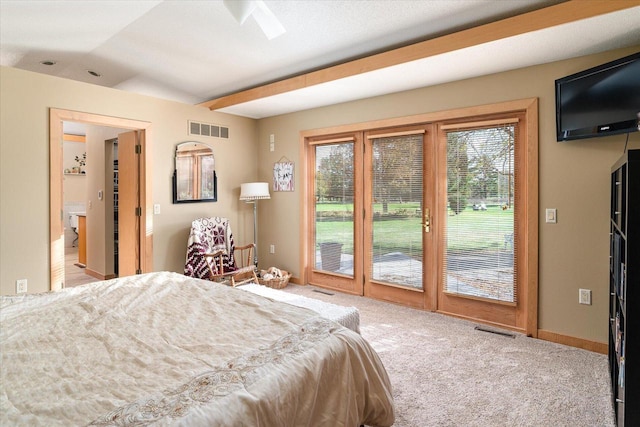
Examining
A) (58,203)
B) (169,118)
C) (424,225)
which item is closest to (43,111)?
(58,203)

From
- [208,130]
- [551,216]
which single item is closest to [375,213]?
[551,216]

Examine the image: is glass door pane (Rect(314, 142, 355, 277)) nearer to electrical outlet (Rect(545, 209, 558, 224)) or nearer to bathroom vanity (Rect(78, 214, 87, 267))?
electrical outlet (Rect(545, 209, 558, 224))

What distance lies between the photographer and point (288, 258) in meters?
5.32

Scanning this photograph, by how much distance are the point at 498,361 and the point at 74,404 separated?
9.09ft

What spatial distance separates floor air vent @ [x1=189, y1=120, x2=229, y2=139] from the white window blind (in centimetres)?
311

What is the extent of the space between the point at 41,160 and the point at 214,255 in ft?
6.40

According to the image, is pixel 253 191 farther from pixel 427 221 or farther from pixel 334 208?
pixel 427 221

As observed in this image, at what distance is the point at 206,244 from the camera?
4.61 metres

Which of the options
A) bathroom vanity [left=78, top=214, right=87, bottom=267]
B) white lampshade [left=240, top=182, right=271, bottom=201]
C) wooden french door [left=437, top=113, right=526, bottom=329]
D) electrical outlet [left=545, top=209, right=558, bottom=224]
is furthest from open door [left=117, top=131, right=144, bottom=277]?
electrical outlet [left=545, top=209, right=558, bottom=224]

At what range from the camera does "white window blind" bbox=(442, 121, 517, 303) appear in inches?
136

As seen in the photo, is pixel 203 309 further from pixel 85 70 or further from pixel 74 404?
pixel 85 70

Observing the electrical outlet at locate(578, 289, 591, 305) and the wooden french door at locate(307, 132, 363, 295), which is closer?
the electrical outlet at locate(578, 289, 591, 305)

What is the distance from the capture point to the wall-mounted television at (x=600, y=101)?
8.21 feet

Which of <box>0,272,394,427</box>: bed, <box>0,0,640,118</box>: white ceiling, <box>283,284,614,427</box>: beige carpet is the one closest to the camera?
<box>0,272,394,427</box>: bed
